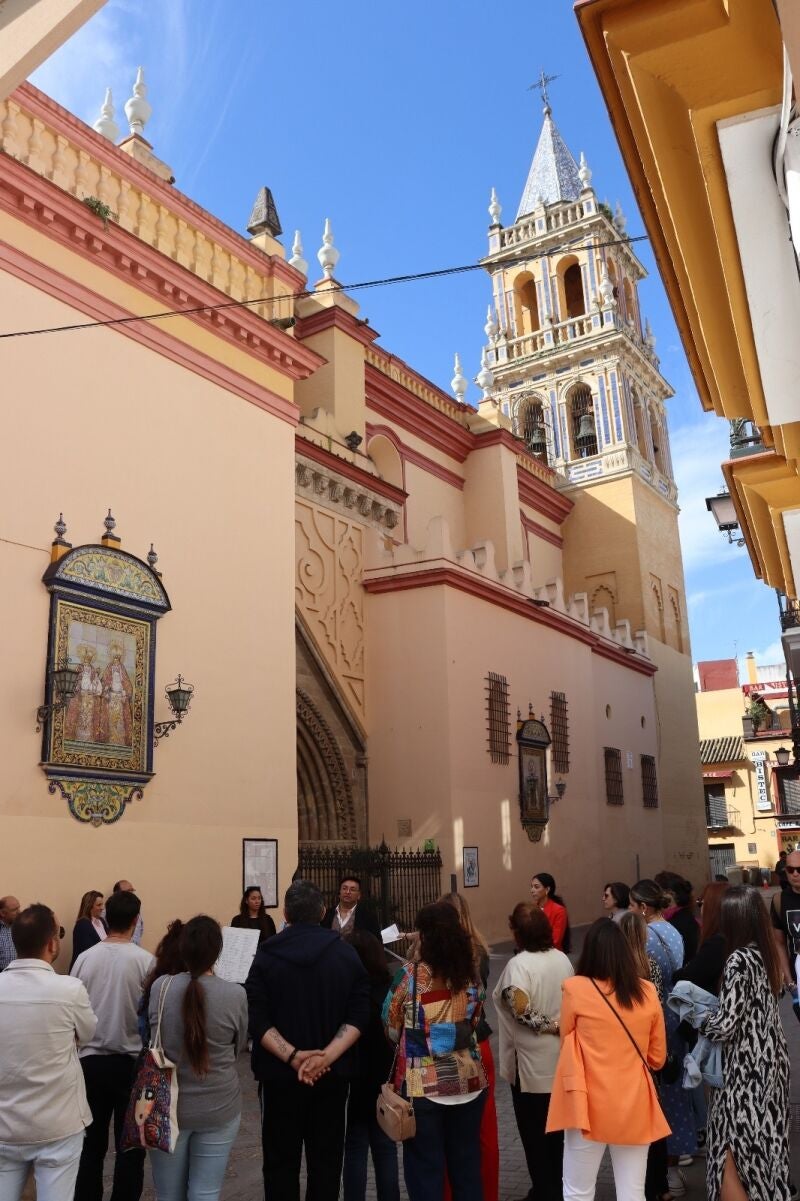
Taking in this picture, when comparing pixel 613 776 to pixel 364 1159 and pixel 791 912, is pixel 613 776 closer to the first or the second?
pixel 791 912

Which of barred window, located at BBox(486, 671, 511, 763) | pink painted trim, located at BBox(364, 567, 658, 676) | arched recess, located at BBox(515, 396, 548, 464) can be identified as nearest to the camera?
pink painted trim, located at BBox(364, 567, 658, 676)

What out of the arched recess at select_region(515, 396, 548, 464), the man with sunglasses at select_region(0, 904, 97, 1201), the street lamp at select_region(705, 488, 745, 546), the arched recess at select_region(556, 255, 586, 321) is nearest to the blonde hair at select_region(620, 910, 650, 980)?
the man with sunglasses at select_region(0, 904, 97, 1201)

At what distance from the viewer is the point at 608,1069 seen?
4215 millimetres

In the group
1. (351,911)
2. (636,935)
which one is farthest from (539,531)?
(636,935)

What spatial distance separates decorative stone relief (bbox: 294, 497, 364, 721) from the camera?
1669 cm

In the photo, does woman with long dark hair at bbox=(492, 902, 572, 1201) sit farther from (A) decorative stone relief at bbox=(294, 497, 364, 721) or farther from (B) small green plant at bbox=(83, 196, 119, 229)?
(A) decorative stone relief at bbox=(294, 497, 364, 721)

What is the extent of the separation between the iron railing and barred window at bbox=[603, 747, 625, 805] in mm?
7608

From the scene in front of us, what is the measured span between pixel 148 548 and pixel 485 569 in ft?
29.9

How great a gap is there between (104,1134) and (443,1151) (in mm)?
1683

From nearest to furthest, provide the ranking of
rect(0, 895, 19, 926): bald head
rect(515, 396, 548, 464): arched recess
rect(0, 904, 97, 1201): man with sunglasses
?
rect(0, 904, 97, 1201): man with sunglasses < rect(0, 895, 19, 926): bald head < rect(515, 396, 548, 464): arched recess

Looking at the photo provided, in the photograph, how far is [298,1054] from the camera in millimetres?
4363

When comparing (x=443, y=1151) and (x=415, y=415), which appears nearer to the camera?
(x=443, y=1151)

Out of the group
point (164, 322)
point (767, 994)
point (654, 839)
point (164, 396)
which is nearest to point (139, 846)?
point (164, 396)

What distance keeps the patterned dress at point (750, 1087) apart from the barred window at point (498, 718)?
13.1 metres
